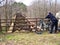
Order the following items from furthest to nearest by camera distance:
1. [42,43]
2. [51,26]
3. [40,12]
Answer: [40,12] → [51,26] → [42,43]

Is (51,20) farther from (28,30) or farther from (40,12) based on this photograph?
(40,12)

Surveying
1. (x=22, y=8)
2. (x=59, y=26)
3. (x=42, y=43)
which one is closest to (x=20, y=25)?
(x=59, y=26)

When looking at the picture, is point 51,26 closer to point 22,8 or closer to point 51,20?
point 51,20

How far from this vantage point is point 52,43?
9688 millimetres

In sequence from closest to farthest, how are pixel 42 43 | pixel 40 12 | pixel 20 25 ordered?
1. pixel 42 43
2. pixel 20 25
3. pixel 40 12

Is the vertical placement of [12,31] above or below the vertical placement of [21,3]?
below

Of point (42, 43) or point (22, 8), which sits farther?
point (22, 8)

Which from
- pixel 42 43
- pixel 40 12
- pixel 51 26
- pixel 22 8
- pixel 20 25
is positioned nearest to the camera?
pixel 42 43

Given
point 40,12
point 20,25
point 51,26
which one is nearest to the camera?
point 51,26

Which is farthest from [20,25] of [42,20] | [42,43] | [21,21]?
[42,43]

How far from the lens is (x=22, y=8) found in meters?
34.7

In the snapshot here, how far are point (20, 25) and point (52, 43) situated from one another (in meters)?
5.24

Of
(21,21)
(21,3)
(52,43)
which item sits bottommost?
(52,43)

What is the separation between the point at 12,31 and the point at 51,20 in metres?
3.34
